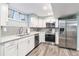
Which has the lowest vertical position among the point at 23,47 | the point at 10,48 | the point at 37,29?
the point at 23,47

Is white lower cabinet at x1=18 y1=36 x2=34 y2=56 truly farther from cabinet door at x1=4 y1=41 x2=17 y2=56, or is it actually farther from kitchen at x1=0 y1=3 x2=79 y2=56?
cabinet door at x1=4 y1=41 x2=17 y2=56

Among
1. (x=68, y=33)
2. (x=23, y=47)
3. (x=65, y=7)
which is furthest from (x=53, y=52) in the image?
(x=65, y=7)

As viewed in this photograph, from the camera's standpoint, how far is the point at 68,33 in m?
5.38

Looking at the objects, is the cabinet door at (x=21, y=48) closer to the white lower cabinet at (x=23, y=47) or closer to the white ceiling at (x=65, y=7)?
the white lower cabinet at (x=23, y=47)

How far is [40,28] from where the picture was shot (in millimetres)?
8109

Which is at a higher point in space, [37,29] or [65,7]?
[65,7]

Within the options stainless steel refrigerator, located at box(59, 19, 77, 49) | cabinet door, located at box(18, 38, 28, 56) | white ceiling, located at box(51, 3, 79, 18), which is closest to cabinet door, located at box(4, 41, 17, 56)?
cabinet door, located at box(18, 38, 28, 56)

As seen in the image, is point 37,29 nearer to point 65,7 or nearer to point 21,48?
point 21,48

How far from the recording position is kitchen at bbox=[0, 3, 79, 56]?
2902 millimetres

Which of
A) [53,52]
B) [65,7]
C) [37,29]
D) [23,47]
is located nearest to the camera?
[65,7]

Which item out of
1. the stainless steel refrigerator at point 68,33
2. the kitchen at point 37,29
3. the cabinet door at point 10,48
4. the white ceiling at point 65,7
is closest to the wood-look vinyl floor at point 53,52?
the kitchen at point 37,29

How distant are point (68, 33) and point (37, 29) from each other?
3.20 meters

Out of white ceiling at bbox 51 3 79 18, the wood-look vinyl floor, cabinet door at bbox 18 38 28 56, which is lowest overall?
the wood-look vinyl floor

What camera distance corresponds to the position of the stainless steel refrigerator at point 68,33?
5.15 m
